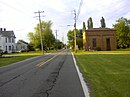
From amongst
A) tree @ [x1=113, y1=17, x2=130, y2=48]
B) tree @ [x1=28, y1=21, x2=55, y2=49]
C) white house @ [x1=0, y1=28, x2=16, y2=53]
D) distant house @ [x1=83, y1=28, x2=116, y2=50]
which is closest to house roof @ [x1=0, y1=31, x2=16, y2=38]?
white house @ [x1=0, y1=28, x2=16, y2=53]

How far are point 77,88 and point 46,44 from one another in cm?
8863

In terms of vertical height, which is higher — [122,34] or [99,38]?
[122,34]

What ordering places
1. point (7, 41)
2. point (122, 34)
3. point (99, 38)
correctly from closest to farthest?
point (99, 38), point (7, 41), point (122, 34)

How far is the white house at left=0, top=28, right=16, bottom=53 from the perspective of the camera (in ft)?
304

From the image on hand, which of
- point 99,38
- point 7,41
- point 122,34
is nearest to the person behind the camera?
point 99,38

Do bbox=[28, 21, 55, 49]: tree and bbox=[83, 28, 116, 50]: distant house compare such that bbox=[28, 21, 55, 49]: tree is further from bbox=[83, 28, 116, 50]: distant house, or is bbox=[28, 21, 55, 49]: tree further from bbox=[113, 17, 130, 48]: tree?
bbox=[113, 17, 130, 48]: tree

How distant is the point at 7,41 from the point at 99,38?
33.9 meters

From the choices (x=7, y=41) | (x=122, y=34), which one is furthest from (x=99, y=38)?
(x=7, y=41)

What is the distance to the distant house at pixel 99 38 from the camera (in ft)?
282

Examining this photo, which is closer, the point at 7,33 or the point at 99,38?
the point at 99,38

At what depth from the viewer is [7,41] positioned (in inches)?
3846

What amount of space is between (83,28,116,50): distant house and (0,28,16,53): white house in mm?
28758

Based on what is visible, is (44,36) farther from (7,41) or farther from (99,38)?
(99,38)

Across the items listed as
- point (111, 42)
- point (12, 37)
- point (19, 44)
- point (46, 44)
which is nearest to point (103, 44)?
point (111, 42)
